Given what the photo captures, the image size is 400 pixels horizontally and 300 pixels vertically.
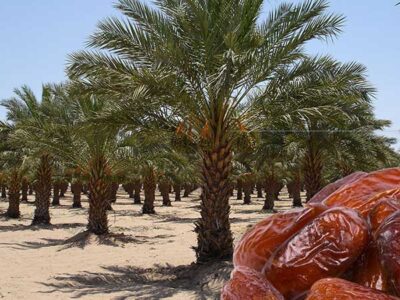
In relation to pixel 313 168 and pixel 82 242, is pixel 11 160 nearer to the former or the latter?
pixel 82 242

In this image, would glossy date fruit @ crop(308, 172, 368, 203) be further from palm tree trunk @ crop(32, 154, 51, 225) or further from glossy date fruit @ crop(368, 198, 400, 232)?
palm tree trunk @ crop(32, 154, 51, 225)

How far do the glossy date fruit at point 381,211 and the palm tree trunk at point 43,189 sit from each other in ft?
65.1

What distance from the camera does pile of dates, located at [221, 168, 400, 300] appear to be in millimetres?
844

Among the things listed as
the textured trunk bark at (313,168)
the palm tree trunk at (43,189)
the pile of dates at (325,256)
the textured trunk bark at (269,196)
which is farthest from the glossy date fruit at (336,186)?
the textured trunk bark at (269,196)

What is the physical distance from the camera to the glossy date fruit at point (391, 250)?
0.83 metres

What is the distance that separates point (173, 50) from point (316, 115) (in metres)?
3.21

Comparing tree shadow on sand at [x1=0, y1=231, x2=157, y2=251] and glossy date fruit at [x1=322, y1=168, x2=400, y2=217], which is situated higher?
glossy date fruit at [x1=322, y1=168, x2=400, y2=217]

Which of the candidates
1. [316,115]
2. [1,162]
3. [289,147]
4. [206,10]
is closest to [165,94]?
[206,10]

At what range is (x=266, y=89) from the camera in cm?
964

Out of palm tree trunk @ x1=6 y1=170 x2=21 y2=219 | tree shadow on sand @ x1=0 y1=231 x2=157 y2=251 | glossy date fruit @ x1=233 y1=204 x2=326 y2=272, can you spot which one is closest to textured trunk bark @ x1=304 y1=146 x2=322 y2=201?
tree shadow on sand @ x1=0 y1=231 x2=157 y2=251

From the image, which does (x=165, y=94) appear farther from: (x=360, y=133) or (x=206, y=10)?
(x=360, y=133)

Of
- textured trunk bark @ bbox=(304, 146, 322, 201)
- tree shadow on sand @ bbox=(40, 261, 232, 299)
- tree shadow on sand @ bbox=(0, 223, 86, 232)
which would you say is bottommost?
tree shadow on sand @ bbox=(40, 261, 232, 299)

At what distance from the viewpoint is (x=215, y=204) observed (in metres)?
9.75

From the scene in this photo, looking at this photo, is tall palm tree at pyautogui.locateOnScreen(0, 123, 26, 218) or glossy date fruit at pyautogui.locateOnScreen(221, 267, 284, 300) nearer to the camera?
glossy date fruit at pyautogui.locateOnScreen(221, 267, 284, 300)
